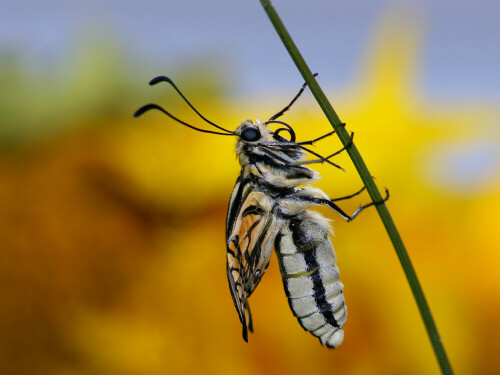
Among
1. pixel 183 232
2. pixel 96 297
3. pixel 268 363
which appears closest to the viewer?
pixel 268 363

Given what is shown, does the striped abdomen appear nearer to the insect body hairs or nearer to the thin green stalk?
→ the insect body hairs

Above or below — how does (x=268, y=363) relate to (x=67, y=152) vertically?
below

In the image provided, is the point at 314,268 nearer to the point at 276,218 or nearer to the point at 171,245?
the point at 276,218

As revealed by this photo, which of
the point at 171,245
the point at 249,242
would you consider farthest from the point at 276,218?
the point at 171,245

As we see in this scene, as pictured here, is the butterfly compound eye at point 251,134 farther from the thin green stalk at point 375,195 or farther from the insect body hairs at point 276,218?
the thin green stalk at point 375,195

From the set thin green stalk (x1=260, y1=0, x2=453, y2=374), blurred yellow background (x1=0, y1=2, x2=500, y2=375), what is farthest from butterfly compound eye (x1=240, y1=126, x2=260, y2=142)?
blurred yellow background (x1=0, y1=2, x2=500, y2=375)

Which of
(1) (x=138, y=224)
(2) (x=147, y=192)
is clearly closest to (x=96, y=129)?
(2) (x=147, y=192)

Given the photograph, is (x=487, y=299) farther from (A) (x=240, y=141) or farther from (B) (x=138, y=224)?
(A) (x=240, y=141)
